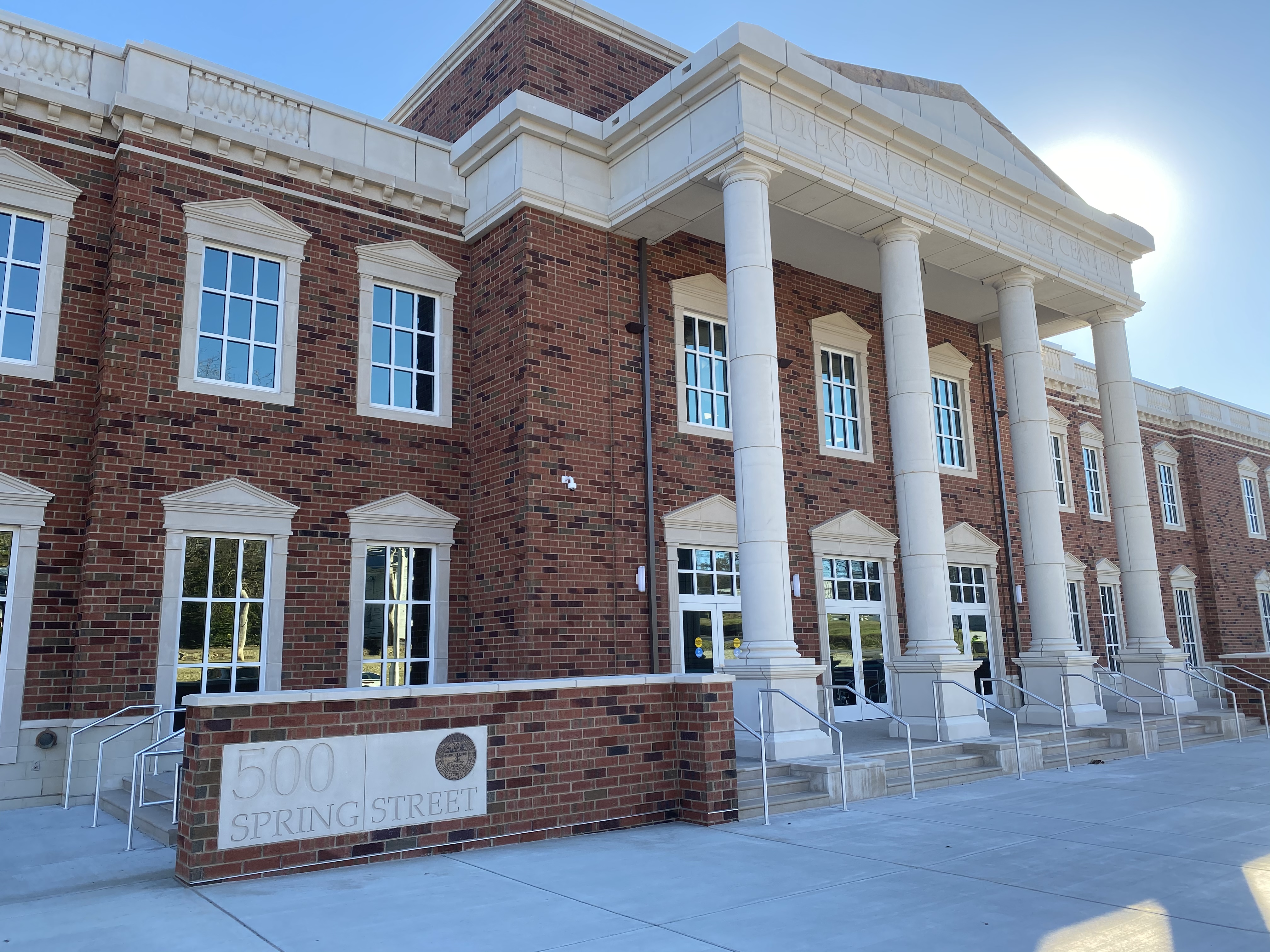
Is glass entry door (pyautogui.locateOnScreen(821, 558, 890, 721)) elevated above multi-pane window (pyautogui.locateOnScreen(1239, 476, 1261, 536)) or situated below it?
below

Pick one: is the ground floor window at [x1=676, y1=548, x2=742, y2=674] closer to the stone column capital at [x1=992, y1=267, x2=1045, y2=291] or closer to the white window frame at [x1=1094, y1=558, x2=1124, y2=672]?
the stone column capital at [x1=992, y1=267, x2=1045, y2=291]

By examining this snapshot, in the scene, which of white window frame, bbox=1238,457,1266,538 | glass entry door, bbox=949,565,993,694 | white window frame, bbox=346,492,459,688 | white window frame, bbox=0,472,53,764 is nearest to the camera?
white window frame, bbox=0,472,53,764

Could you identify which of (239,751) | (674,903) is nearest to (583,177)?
(239,751)

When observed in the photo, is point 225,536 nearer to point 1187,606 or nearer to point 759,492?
point 759,492

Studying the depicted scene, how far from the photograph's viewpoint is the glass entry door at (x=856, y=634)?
16406 millimetres

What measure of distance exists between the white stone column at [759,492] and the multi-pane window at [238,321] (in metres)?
6.07

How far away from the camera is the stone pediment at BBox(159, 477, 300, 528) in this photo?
11.5 metres

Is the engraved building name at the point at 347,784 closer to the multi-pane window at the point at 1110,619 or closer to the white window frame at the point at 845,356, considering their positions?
the white window frame at the point at 845,356

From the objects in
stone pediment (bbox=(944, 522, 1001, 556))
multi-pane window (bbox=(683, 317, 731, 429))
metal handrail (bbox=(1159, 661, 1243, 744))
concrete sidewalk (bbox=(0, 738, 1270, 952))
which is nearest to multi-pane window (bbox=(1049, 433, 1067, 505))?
stone pediment (bbox=(944, 522, 1001, 556))

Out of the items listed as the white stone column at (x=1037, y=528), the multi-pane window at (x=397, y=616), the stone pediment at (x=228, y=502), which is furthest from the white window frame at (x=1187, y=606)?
the stone pediment at (x=228, y=502)

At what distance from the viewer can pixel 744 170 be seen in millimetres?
12438

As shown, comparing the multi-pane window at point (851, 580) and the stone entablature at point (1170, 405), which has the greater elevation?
the stone entablature at point (1170, 405)

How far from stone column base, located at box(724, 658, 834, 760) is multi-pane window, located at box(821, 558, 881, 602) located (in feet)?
16.6

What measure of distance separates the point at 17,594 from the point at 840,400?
13.1 metres
